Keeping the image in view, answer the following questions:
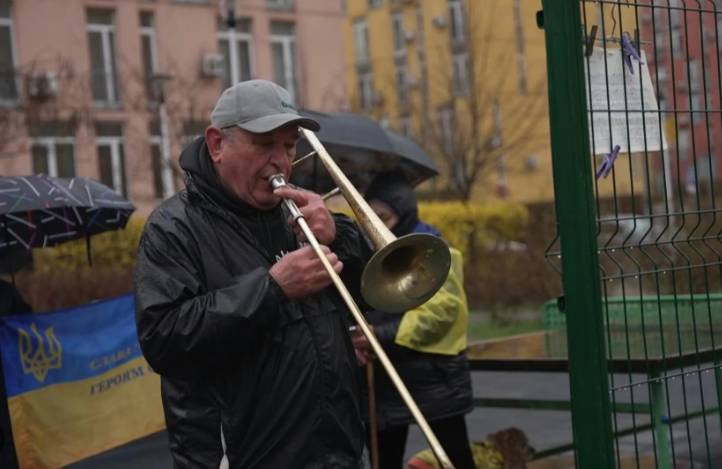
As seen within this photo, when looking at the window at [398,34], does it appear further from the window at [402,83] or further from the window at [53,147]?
the window at [53,147]

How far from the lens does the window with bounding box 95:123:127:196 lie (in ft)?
92.1

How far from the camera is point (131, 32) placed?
3089 centimetres

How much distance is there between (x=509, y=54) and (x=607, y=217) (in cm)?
3309

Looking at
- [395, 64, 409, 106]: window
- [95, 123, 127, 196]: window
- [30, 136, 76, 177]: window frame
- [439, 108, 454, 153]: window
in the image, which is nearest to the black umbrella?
[30, 136, 76, 177]: window frame

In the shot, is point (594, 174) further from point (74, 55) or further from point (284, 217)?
point (74, 55)

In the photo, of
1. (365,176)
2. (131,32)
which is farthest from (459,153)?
(365,176)

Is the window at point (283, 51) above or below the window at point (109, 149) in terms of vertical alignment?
above

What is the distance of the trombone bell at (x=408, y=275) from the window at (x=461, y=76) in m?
24.1

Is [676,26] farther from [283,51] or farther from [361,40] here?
[361,40]

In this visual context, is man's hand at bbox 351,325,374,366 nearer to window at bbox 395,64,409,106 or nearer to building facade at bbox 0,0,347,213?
building facade at bbox 0,0,347,213

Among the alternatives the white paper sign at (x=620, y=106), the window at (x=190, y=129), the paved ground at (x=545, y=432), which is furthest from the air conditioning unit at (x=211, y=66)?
the white paper sign at (x=620, y=106)

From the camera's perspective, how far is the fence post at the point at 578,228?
11.4ft

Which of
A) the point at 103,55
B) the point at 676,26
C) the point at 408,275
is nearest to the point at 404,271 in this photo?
the point at 408,275

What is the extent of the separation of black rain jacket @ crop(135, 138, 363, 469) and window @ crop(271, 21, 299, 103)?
3171 cm
